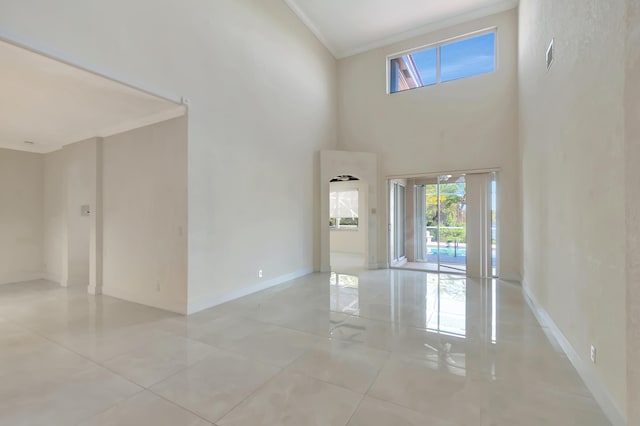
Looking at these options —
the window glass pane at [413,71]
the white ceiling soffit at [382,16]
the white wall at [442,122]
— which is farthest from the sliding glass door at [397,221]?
the white ceiling soffit at [382,16]

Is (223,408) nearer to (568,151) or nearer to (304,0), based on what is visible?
(568,151)

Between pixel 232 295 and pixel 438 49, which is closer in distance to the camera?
pixel 232 295

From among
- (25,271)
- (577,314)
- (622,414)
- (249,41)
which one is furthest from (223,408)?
(25,271)

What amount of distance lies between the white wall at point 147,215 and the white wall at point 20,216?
2957 millimetres

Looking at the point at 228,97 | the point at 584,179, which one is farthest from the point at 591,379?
the point at 228,97

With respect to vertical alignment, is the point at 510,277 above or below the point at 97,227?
below

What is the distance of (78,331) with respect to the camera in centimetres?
359

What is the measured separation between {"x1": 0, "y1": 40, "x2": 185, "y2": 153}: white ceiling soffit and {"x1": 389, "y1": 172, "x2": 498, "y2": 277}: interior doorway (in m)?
6.01

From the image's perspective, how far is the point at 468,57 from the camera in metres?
6.83

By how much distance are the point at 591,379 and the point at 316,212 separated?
226 inches

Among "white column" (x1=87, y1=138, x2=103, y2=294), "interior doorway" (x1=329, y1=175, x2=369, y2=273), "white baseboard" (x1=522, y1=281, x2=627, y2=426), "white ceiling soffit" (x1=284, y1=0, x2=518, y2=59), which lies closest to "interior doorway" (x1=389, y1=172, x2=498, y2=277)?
"interior doorway" (x1=329, y1=175, x2=369, y2=273)

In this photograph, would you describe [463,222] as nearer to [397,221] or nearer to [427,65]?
[397,221]

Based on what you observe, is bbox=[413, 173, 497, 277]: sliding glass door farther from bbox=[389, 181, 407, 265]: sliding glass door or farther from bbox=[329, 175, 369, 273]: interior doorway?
bbox=[329, 175, 369, 273]: interior doorway

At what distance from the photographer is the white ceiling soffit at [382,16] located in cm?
633
